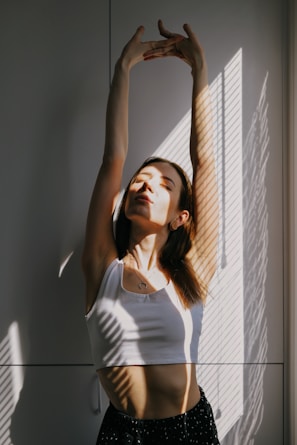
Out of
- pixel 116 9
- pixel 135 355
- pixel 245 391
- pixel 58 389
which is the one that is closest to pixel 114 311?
pixel 135 355

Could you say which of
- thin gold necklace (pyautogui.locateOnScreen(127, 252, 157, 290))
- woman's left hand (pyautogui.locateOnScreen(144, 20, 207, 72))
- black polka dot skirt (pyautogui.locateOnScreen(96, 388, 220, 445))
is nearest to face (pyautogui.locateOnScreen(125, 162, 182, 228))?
thin gold necklace (pyautogui.locateOnScreen(127, 252, 157, 290))

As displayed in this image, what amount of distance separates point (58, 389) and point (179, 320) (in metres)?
0.47

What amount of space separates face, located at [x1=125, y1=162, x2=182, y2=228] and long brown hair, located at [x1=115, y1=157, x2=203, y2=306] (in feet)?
0.08

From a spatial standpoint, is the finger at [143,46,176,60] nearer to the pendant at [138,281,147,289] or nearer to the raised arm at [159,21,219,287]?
the raised arm at [159,21,219,287]

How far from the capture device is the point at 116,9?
6.17 ft

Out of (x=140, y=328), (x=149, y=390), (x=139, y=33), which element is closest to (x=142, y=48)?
(x=139, y=33)

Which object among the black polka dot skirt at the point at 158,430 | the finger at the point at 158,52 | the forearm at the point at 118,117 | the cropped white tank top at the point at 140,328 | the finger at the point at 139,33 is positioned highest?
the finger at the point at 139,33

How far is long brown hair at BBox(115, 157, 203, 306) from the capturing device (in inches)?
66.5

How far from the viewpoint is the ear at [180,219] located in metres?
1.72

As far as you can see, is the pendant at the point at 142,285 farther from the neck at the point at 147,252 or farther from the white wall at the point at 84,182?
the white wall at the point at 84,182

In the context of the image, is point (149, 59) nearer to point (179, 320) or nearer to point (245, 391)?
point (179, 320)

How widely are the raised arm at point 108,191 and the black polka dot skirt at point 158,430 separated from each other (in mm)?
316

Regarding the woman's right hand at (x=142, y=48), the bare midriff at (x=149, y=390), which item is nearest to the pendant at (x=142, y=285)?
the bare midriff at (x=149, y=390)

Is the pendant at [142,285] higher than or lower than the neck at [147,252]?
lower
